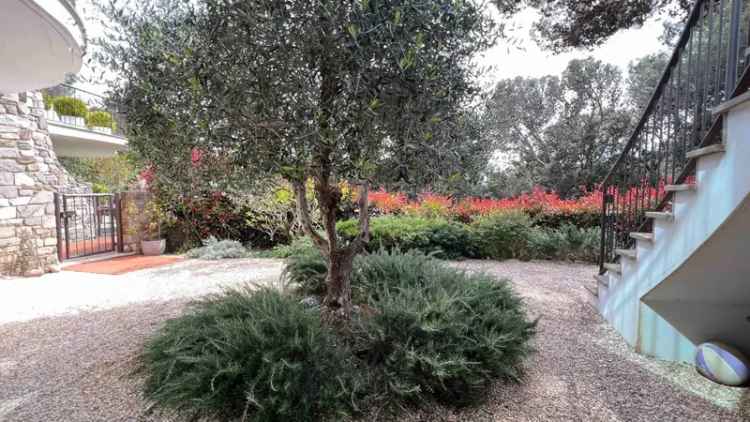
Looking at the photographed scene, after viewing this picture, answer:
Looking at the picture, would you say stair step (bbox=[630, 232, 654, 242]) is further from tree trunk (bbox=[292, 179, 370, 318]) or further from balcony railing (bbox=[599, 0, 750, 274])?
tree trunk (bbox=[292, 179, 370, 318])

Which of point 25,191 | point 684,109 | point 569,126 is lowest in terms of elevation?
point 25,191

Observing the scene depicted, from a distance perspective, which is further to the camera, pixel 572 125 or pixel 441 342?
pixel 572 125

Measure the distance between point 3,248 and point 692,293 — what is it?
28.7ft

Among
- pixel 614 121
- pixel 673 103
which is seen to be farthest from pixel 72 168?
pixel 614 121

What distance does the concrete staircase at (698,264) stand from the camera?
78.1 inches

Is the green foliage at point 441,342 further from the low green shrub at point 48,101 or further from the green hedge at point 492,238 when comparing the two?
the low green shrub at point 48,101

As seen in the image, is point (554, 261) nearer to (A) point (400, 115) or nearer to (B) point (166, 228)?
(A) point (400, 115)

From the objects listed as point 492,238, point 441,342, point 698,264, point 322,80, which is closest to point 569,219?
point 492,238

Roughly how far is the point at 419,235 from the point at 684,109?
4.28 metres

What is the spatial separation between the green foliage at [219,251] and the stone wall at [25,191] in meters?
2.20

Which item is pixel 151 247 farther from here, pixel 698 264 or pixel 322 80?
pixel 698 264

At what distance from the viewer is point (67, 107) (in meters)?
11.0

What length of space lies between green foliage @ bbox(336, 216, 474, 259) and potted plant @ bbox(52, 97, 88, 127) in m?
9.37

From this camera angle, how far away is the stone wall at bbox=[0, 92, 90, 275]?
6062 mm
